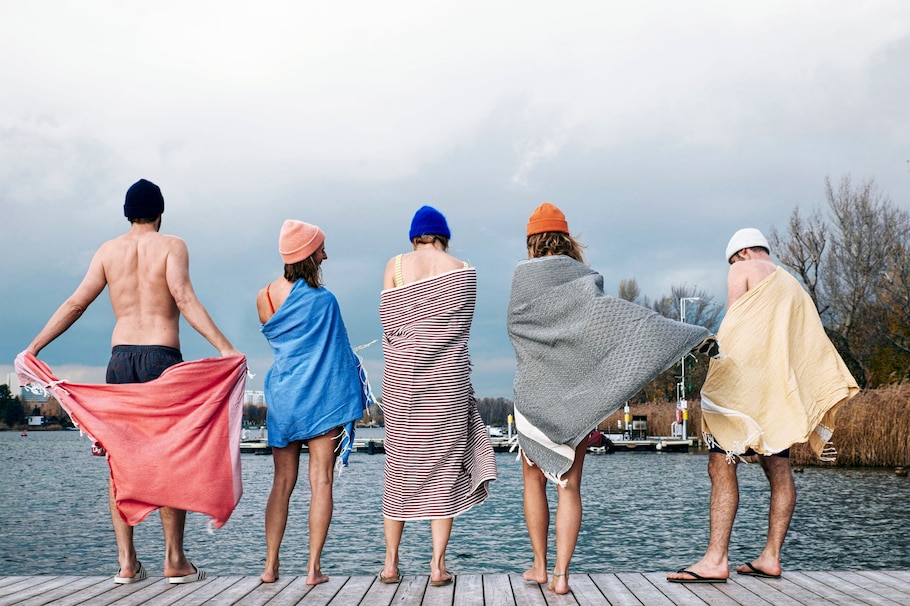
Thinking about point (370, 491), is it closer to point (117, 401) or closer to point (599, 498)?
point (599, 498)

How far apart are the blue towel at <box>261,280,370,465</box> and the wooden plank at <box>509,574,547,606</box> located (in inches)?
39.4

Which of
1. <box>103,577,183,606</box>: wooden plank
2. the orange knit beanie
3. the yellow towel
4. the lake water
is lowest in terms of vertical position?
the lake water

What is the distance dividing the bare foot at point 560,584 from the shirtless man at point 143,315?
1.72 meters

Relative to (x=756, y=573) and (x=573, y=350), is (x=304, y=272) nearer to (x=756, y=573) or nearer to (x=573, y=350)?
(x=573, y=350)

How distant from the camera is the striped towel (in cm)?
402

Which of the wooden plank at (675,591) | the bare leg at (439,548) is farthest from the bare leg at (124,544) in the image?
the wooden plank at (675,591)

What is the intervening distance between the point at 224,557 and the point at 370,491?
13.3m

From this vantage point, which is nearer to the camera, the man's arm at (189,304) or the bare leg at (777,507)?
the man's arm at (189,304)

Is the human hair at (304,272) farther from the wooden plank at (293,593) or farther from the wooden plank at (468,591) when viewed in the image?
the wooden plank at (468,591)

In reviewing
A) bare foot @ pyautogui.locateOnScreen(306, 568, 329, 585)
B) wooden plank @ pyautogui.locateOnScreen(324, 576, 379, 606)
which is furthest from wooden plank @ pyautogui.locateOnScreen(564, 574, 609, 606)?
bare foot @ pyautogui.locateOnScreen(306, 568, 329, 585)

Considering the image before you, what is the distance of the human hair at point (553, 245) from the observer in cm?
399

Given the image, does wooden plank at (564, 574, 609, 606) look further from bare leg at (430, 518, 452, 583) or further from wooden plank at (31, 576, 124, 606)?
wooden plank at (31, 576, 124, 606)

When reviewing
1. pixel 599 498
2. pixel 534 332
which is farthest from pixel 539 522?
pixel 599 498

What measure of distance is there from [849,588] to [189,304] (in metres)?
3.32
